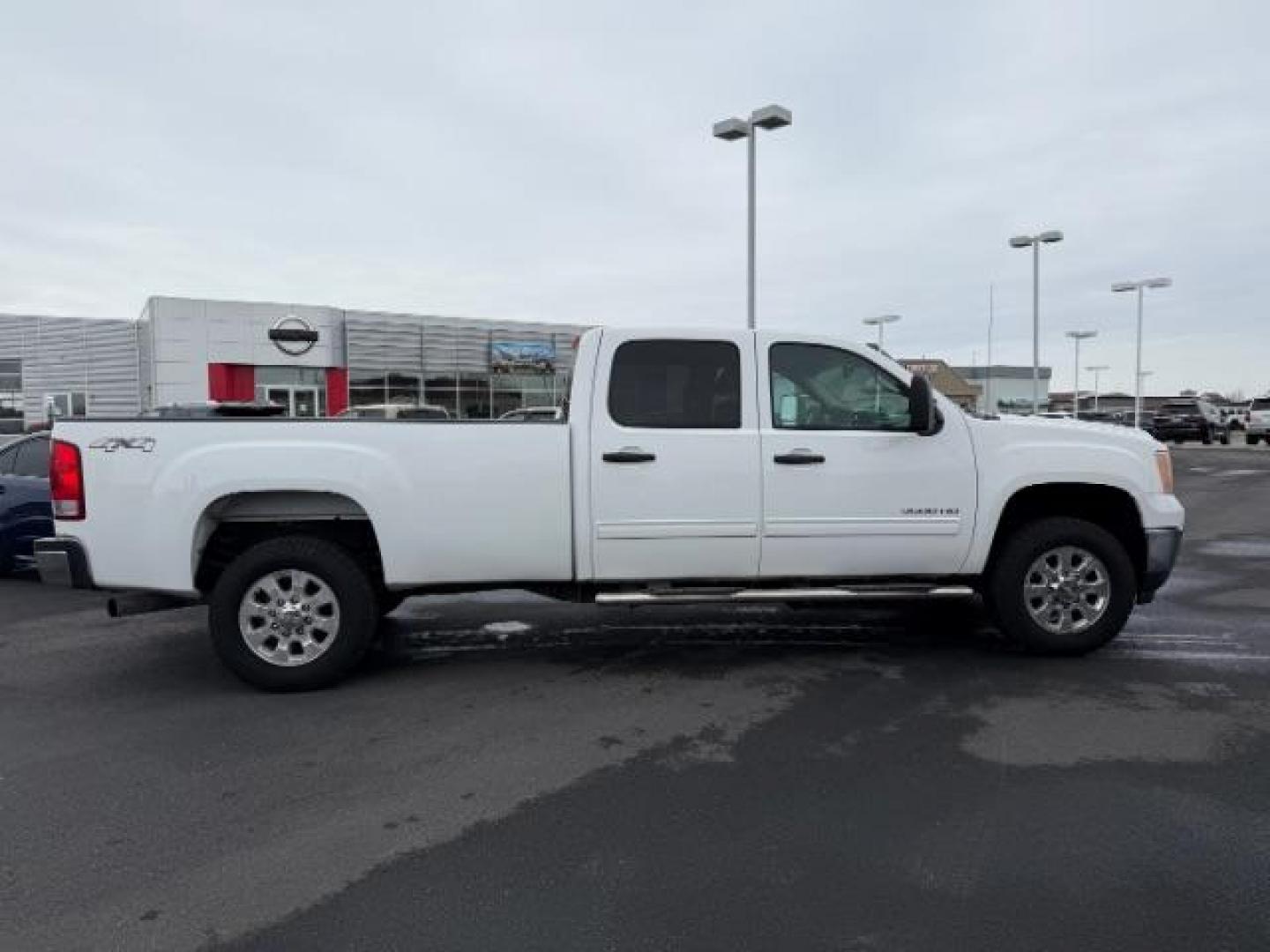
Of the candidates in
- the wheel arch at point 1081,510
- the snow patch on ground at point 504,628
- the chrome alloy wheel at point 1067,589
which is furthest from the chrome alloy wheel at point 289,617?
the chrome alloy wheel at point 1067,589

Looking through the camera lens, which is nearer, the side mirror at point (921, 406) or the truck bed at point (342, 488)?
the truck bed at point (342, 488)

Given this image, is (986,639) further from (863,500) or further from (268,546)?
→ (268,546)

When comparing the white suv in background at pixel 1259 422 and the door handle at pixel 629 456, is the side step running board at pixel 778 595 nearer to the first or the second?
the door handle at pixel 629 456

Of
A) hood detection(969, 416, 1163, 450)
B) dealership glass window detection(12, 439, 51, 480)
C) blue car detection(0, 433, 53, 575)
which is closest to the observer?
hood detection(969, 416, 1163, 450)

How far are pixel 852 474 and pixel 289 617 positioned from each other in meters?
3.33

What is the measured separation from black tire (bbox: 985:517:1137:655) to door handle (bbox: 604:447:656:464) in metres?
2.30

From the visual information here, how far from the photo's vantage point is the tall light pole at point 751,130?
659 inches

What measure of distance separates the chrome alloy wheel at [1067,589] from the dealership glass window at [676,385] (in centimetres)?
214

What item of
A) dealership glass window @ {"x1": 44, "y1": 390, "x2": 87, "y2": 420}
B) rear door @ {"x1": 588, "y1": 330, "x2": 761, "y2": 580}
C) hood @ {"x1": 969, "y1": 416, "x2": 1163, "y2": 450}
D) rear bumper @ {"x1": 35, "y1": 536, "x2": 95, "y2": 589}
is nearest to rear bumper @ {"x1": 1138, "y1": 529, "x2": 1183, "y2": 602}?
hood @ {"x1": 969, "y1": 416, "x2": 1163, "y2": 450}

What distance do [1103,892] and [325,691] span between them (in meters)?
3.96

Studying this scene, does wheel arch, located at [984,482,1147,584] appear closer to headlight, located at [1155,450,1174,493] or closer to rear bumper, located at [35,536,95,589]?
headlight, located at [1155,450,1174,493]

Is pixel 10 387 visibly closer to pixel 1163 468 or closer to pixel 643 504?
pixel 643 504

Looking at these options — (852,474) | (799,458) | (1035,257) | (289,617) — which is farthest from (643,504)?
(1035,257)

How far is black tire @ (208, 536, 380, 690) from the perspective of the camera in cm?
519
